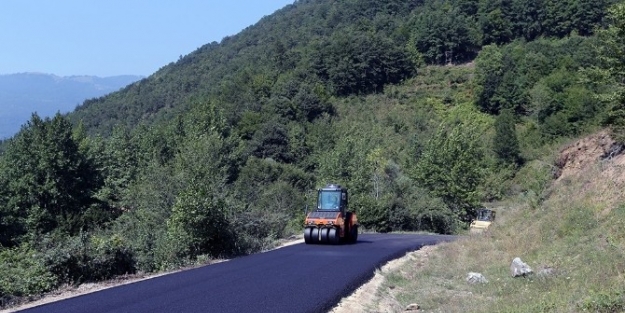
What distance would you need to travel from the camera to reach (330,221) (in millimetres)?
21578

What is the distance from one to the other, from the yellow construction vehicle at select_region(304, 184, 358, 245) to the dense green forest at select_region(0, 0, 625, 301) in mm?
2023

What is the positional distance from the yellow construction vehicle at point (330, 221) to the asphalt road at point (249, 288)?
3.08 meters

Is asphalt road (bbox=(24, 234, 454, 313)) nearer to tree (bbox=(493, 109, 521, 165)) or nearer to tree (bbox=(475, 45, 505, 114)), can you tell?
tree (bbox=(493, 109, 521, 165))

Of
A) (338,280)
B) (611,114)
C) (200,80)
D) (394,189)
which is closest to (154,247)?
(338,280)

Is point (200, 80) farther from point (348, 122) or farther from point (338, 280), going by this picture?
point (338, 280)

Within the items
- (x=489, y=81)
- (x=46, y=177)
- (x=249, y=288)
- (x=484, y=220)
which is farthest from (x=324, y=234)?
(x=489, y=81)

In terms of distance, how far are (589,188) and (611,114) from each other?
26.3 feet

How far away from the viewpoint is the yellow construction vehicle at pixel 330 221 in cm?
2159

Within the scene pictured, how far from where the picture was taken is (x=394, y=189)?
4400cm

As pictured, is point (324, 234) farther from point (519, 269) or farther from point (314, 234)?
point (519, 269)

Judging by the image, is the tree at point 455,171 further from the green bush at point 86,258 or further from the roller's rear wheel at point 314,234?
the green bush at point 86,258

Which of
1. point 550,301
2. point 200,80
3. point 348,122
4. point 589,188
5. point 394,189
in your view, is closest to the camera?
point 550,301

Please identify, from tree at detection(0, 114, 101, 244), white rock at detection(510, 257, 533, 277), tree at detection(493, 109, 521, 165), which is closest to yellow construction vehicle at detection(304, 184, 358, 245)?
white rock at detection(510, 257, 533, 277)

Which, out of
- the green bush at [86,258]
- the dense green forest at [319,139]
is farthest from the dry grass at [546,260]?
the green bush at [86,258]
